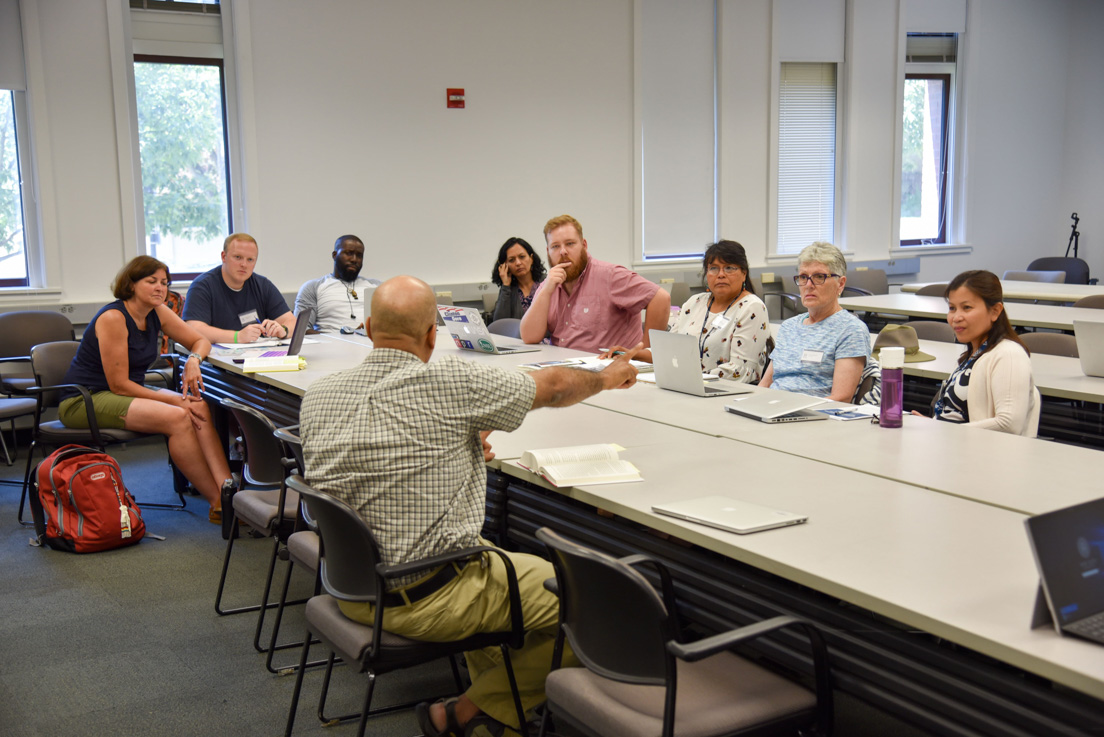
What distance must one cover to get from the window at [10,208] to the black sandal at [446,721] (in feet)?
17.4

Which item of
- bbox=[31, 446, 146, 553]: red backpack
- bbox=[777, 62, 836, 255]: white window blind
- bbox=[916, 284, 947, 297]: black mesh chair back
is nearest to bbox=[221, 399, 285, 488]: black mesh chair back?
bbox=[31, 446, 146, 553]: red backpack

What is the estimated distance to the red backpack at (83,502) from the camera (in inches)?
164

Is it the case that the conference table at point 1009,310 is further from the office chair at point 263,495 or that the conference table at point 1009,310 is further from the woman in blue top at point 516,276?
the office chair at point 263,495

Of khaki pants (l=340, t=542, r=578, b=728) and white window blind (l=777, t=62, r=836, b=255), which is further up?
white window blind (l=777, t=62, r=836, b=255)

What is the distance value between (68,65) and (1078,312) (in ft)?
21.3

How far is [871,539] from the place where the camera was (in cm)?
185

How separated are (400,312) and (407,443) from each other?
13.0 inches

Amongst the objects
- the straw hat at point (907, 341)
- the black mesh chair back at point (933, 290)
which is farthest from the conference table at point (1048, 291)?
the straw hat at point (907, 341)

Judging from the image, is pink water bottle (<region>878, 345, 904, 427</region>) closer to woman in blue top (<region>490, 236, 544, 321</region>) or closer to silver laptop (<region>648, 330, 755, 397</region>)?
silver laptop (<region>648, 330, 755, 397</region>)

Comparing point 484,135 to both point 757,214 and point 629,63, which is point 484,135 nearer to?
point 629,63

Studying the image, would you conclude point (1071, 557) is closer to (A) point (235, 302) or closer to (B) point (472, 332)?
(B) point (472, 332)

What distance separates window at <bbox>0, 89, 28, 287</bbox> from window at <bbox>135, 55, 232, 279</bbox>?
0.78m

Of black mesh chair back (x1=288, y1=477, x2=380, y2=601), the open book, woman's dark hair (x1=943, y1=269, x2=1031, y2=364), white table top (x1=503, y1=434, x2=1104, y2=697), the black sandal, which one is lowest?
the black sandal

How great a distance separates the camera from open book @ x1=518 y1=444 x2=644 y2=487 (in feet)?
7.68
